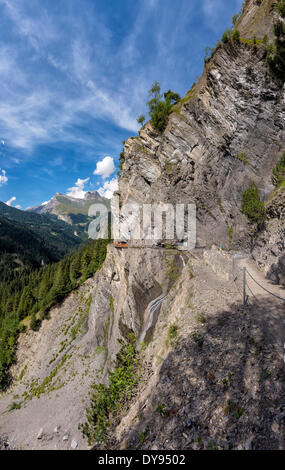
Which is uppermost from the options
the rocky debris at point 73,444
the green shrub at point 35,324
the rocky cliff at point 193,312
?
the rocky cliff at point 193,312

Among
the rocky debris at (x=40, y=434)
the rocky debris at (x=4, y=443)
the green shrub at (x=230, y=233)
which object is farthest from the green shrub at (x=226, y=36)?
the rocky debris at (x=4, y=443)

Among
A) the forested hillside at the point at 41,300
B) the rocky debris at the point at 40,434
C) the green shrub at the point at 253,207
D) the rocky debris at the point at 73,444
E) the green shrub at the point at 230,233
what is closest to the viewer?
the rocky debris at the point at 73,444

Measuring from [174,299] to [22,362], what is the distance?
37.6 meters

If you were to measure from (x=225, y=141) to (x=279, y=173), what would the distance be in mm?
8816

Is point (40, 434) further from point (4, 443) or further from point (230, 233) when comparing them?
point (230, 233)

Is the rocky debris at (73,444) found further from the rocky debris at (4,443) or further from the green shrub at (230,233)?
the green shrub at (230,233)

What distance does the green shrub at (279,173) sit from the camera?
21020mm

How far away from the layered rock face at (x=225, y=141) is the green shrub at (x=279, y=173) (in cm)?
93

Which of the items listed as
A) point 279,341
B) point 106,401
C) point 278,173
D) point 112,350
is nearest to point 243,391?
point 279,341

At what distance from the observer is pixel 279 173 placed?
2159cm

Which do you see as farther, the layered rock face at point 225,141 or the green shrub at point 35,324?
the green shrub at point 35,324

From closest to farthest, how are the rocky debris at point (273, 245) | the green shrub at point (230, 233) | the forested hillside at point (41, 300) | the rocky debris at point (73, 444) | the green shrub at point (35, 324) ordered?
the rocky debris at point (273, 245) → the rocky debris at point (73, 444) → the green shrub at point (230, 233) → the forested hillside at point (41, 300) → the green shrub at point (35, 324)
